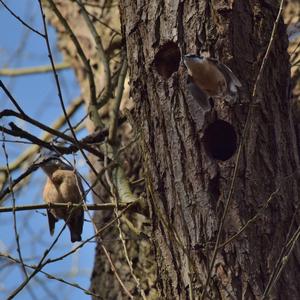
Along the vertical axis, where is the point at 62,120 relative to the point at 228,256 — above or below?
above

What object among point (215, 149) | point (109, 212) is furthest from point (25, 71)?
point (215, 149)

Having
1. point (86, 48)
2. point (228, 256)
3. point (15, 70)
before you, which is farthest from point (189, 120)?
point (15, 70)

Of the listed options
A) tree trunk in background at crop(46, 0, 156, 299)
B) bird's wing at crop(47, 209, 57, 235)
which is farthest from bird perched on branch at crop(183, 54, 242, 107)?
bird's wing at crop(47, 209, 57, 235)

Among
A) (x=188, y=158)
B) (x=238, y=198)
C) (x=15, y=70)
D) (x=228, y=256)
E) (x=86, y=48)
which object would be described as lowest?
(x=228, y=256)

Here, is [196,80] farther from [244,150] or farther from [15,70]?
[15,70]

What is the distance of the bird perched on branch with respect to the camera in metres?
3.06

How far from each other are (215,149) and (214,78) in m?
0.30

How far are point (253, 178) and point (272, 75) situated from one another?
51cm

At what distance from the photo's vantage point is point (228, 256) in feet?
9.46

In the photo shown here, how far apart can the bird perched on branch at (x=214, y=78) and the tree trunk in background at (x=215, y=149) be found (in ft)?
0.17

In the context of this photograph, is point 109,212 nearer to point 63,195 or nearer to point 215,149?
point 63,195

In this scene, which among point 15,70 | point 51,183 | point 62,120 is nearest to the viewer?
point 51,183

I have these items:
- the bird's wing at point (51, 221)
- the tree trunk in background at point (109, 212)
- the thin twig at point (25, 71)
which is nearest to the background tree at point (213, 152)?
the tree trunk in background at point (109, 212)

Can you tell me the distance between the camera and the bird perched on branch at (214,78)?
3062 millimetres
